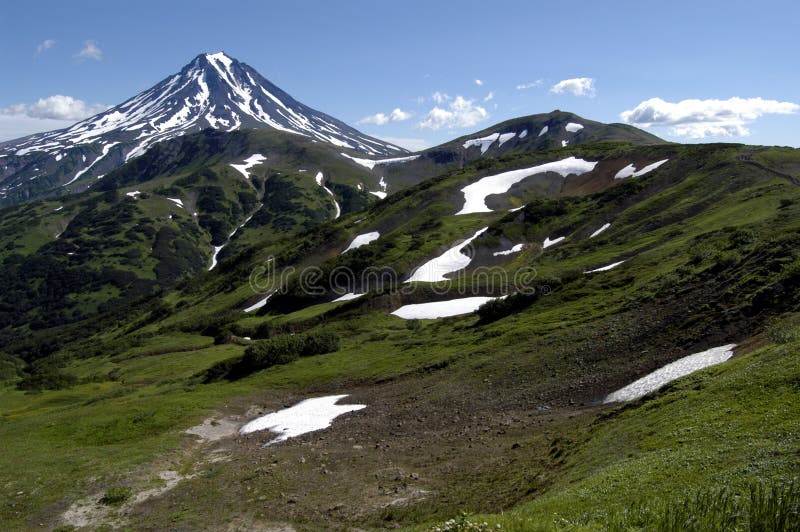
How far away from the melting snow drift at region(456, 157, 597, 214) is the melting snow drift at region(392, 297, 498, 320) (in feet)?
192

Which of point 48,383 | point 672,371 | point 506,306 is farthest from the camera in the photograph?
point 48,383

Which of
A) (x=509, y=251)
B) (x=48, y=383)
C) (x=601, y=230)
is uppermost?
(x=601, y=230)

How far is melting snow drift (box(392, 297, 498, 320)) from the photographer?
6731cm

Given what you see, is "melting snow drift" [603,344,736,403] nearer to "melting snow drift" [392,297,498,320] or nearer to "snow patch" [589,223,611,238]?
"melting snow drift" [392,297,498,320]

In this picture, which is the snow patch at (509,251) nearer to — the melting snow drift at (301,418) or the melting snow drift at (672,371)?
the melting snow drift at (301,418)

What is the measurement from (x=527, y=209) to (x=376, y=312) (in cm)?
4341

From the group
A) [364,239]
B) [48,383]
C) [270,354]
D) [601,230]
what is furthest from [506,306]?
[364,239]

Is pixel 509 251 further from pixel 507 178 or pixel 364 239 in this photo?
pixel 507 178

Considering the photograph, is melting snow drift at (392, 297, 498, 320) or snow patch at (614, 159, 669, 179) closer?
melting snow drift at (392, 297, 498, 320)

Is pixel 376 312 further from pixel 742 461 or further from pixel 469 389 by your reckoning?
pixel 742 461

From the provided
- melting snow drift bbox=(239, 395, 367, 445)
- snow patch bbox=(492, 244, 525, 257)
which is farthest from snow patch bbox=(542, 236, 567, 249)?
melting snow drift bbox=(239, 395, 367, 445)

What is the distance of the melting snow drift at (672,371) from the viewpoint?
2808 cm

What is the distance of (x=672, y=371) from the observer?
29.0 meters

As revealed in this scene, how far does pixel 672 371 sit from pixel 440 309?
4170 cm
